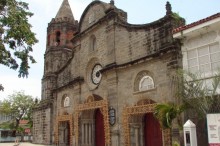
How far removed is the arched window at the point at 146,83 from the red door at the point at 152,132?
163 centimetres

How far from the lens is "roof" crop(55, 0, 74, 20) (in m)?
30.2

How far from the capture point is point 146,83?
16.6 metres

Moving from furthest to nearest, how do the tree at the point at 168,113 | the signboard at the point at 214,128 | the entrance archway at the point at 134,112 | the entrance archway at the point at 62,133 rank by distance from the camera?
the entrance archway at the point at 62,133 → the entrance archway at the point at 134,112 → the tree at the point at 168,113 → the signboard at the point at 214,128

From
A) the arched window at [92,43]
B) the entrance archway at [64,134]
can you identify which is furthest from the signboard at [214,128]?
the entrance archway at [64,134]

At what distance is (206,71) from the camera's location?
43.0 feet

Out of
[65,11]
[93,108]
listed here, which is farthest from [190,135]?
[65,11]

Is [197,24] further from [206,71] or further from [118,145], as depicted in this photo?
[118,145]

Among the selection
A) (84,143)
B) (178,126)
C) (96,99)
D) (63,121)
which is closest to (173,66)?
(178,126)

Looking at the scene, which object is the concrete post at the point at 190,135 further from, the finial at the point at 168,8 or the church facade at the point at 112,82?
the finial at the point at 168,8

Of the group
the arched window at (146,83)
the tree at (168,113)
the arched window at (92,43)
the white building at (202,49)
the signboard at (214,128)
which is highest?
the arched window at (92,43)

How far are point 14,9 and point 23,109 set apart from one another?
4212cm

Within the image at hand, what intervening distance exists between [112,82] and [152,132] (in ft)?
13.7

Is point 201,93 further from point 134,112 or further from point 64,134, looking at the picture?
point 64,134

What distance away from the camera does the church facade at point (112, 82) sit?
51.0ft
